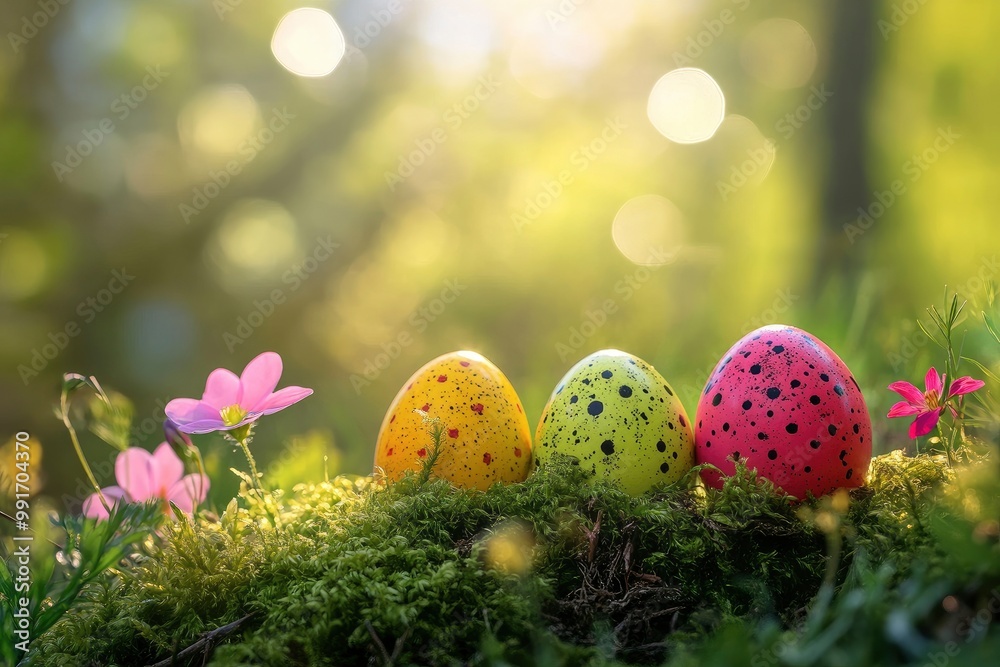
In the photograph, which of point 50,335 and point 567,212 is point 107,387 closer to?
point 50,335

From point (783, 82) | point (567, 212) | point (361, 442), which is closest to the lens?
point (361, 442)

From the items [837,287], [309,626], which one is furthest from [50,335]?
[837,287]
